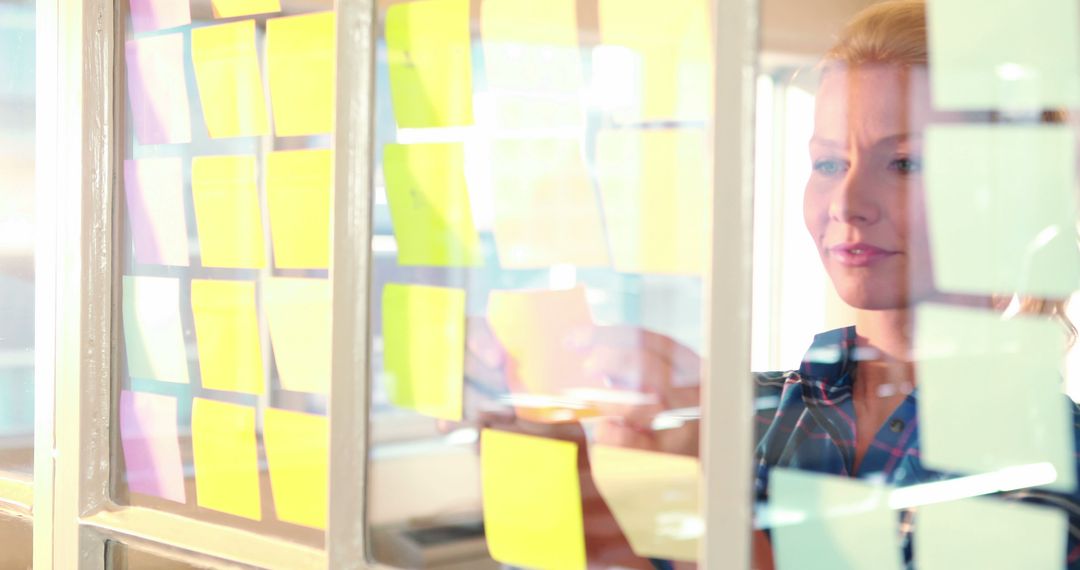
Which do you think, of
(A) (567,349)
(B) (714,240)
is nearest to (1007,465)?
(B) (714,240)

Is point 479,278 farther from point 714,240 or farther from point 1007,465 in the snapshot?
point 1007,465

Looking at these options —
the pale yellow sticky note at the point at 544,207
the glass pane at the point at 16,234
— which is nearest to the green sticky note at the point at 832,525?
the pale yellow sticky note at the point at 544,207

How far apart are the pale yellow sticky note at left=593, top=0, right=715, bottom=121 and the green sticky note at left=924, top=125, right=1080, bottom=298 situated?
0.23 metres

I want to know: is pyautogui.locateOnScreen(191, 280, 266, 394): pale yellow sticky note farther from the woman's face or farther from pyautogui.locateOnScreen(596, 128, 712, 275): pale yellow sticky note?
the woman's face

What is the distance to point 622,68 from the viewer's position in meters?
1.09

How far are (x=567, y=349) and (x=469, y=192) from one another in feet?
0.73

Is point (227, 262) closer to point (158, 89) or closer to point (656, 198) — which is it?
point (158, 89)

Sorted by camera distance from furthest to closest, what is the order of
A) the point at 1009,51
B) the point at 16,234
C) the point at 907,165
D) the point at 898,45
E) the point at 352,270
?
1. the point at 16,234
2. the point at 352,270
3. the point at 898,45
4. the point at 907,165
5. the point at 1009,51

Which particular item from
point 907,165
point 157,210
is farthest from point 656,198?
point 157,210

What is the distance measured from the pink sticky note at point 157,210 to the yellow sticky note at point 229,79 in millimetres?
118

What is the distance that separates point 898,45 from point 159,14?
107cm

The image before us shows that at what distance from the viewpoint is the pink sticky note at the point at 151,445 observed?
158 centimetres

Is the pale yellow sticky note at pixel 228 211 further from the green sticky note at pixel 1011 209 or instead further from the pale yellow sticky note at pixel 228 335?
the green sticky note at pixel 1011 209

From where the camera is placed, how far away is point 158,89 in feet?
5.22
